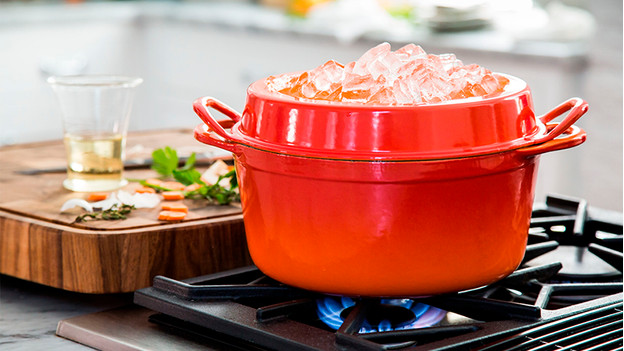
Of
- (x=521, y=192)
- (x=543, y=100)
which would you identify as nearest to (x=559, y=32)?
(x=543, y=100)

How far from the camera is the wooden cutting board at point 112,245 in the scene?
3.15 ft

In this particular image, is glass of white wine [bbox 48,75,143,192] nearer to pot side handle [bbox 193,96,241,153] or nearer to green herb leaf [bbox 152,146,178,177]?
green herb leaf [bbox 152,146,178,177]

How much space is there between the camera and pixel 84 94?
118 centimetres

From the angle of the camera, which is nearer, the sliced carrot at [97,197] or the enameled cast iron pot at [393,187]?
the enameled cast iron pot at [393,187]

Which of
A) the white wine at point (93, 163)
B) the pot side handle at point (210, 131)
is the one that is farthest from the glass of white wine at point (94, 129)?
the pot side handle at point (210, 131)

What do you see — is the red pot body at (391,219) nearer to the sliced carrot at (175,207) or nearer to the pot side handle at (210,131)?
the pot side handle at (210,131)

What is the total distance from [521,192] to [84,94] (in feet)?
2.10

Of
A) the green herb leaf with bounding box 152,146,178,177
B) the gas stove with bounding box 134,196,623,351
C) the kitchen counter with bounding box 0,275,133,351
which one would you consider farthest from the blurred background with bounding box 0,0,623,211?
the kitchen counter with bounding box 0,275,133,351

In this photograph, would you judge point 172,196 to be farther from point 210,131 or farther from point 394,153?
point 394,153

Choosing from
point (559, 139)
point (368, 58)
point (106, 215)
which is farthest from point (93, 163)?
point (559, 139)

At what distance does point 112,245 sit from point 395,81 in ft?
1.25

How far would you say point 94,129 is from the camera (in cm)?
121

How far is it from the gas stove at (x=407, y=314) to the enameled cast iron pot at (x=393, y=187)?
34mm

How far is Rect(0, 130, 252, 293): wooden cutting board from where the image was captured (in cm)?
96
